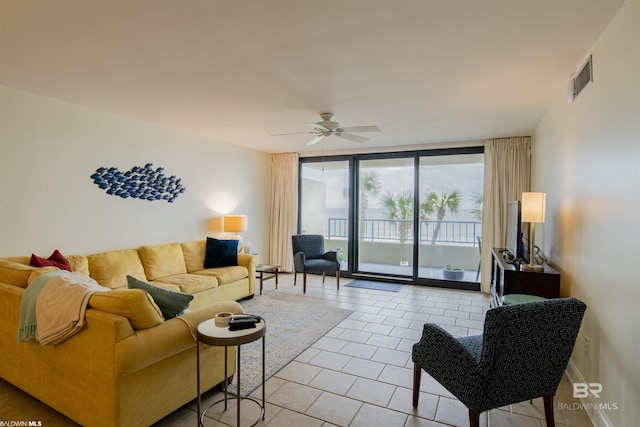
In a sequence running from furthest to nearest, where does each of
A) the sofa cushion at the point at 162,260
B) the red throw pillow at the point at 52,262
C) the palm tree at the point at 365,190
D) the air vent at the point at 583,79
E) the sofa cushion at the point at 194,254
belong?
the palm tree at the point at 365,190, the sofa cushion at the point at 194,254, the sofa cushion at the point at 162,260, the red throw pillow at the point at 52,262, the air vent at the point at 583,79

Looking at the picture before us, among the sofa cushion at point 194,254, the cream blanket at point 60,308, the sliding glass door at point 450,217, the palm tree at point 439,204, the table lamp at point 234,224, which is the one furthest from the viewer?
the palm tree at point 439,204

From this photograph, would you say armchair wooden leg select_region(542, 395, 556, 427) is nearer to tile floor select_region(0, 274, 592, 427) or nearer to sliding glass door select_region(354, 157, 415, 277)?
tile floor select_region(0, 274, 592, 427)

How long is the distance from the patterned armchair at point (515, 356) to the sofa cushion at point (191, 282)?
10.1 ft

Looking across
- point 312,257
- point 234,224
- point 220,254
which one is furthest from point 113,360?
point 312,257

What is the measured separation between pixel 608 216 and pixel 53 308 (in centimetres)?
347

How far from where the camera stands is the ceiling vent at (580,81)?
8.09 ft

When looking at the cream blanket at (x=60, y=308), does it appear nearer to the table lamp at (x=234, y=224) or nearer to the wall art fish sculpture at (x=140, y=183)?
the wall art fish sculpture at (x=140, y=183)

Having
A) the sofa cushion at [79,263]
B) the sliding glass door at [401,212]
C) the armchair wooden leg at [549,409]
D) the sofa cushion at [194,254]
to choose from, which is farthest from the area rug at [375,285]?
the sofa cushion at [79,263]

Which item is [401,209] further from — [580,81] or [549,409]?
[549,409]

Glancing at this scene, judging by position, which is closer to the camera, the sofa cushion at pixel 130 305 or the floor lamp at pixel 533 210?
the sofa cushion at pixel 130 305

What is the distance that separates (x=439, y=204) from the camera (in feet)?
19.7

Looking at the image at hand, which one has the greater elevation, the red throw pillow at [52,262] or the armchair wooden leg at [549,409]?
the red throw pillow at [52,262]

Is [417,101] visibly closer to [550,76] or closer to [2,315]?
[550,76]

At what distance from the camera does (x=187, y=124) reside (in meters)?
4.72
